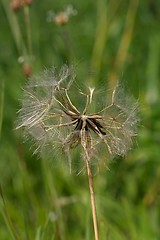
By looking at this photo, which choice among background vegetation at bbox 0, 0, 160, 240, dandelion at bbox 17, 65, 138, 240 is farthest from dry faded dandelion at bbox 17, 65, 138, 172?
background vegetation at bbox 0, 0, 160, 240

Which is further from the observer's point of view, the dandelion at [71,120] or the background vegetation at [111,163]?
the background vegetation at [111,163]

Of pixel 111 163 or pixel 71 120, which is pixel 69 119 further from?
pixel 111 163

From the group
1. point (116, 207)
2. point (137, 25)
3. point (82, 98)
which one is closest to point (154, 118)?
point (116, 207)

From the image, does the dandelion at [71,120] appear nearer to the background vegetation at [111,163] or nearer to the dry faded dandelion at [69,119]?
the dry faded dandelion at [69,119]

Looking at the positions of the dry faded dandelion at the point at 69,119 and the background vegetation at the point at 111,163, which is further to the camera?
the background vegetation at the point at 111,163

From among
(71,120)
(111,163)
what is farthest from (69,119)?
(111,163)

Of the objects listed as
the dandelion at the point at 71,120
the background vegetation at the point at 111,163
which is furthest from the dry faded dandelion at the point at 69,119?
the background vegetation at the point at 111,163
